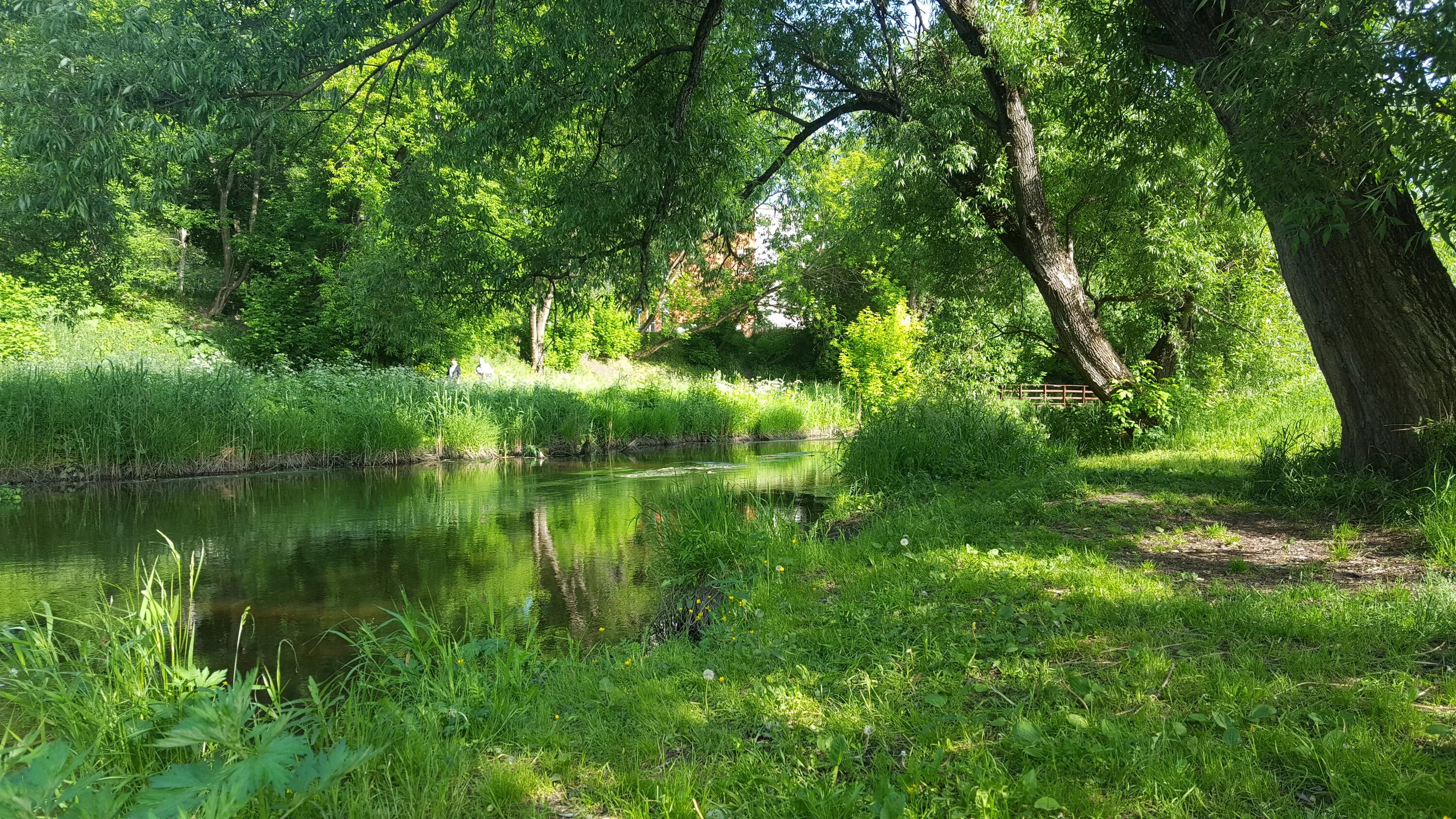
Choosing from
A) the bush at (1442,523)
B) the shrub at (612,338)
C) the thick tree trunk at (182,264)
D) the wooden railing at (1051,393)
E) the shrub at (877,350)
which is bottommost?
the bush at (1442,523)

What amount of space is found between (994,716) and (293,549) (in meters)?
7.33

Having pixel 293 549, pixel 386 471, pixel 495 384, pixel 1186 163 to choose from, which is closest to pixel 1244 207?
pixel 1186 163

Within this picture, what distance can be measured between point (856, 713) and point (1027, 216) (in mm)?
8382

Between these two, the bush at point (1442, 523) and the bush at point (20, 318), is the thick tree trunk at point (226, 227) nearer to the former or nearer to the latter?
the bush at point (20, 318)

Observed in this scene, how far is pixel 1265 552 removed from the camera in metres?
4.83

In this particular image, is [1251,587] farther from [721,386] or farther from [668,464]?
[721,386]

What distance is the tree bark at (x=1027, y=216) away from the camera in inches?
382

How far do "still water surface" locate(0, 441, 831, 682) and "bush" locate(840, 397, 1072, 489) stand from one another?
115 cm

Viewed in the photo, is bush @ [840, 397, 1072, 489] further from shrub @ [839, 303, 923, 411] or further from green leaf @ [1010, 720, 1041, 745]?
shrub @ [839, 303, 923, 411]

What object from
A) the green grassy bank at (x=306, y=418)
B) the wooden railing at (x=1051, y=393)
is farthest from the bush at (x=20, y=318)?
the wooden railing at (x=1051, y=393)

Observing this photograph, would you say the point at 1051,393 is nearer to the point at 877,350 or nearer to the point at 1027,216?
the point at 877,350

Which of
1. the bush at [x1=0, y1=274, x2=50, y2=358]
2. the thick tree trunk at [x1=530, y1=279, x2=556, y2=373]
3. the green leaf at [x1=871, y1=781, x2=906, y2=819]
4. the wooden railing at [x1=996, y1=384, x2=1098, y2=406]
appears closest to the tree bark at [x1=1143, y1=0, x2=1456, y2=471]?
the green leaf at [x1=871, y1=781, x2=906, y2=819]

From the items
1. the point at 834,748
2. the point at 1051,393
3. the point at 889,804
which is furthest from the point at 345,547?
the point at 1051,393

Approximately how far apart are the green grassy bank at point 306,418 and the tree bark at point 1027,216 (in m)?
10.9
